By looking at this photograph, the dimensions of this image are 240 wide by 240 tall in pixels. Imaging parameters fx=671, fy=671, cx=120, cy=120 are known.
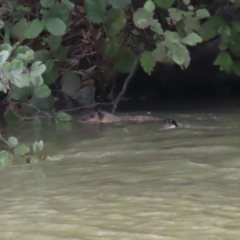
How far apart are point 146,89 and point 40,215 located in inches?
212

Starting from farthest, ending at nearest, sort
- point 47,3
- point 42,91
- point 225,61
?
point 225,61 → point 47,3 → point 42,91

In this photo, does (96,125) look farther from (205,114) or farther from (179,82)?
(179,82)

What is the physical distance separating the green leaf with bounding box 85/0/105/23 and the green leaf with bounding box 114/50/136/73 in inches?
30.3

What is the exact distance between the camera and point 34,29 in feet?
13.1

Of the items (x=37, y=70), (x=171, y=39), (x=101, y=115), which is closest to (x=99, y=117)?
(x=101, y=115)

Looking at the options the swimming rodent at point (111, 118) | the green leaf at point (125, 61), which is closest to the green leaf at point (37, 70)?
the swimming rodent at point (111, 118)

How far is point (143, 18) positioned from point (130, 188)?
1651 mm

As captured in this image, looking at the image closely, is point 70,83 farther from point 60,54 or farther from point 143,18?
point 143,18

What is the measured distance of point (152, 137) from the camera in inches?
163

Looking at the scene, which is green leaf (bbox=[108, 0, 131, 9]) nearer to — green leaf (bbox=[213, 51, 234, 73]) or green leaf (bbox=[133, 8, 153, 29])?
green leaf (bbox=[133, 8, 153, 29])

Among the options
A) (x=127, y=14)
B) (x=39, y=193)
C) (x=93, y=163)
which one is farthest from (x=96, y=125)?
(x=39, y=193)

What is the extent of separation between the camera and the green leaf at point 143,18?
409cm

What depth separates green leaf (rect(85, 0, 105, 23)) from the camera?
4.18m

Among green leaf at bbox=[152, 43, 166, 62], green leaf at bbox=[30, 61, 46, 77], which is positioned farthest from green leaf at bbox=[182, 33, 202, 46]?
green leaf at bbox=[30, 61, 46, 77]
